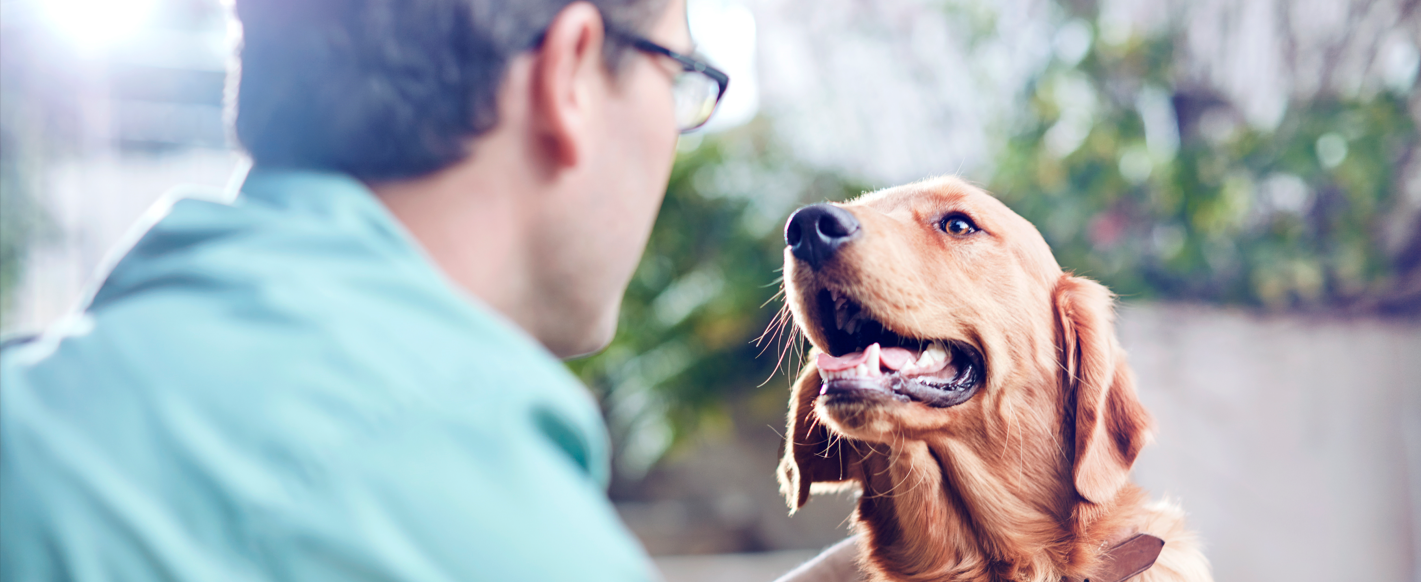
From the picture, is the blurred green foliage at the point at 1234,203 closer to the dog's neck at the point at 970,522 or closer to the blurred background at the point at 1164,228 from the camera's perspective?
the blurred background at the point at 1164,228

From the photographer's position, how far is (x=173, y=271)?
0.69 meters

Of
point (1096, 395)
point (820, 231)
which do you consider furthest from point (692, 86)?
point (1096, 395)

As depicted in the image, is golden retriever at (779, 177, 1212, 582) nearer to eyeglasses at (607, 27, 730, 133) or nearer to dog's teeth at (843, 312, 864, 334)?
dog's teeth at (843, 312, 864, 334)

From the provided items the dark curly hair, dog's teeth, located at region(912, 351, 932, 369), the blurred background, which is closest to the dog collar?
dog's teeth, located at region(912, 351, 932, 369)

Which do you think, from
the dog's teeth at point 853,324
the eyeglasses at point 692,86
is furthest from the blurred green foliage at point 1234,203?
the eyeglasses at point 692,86

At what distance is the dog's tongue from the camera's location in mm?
1556

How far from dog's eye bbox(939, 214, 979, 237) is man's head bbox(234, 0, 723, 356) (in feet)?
3.10

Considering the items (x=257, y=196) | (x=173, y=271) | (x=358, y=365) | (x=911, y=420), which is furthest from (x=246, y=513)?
(x=911, y=420)

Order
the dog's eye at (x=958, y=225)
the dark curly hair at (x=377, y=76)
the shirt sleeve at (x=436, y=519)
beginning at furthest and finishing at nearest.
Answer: the dog's eye at (x=958, y=225)
the dark curly hair at (x=377, y=76)
the shirt sleeve at (x=436, y=519)

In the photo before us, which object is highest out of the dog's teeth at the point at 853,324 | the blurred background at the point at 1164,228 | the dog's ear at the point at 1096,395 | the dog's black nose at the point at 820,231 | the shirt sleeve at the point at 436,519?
the shirt sleeve at the point at 436,519

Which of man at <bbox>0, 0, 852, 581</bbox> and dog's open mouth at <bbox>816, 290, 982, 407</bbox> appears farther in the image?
dog's open mouth at <bbox>816, 290, 982, 407</bbox>

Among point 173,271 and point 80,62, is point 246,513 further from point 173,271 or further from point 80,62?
point 80,62

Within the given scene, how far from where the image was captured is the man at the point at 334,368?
0.58 metres

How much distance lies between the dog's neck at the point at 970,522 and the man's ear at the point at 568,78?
1035mm
